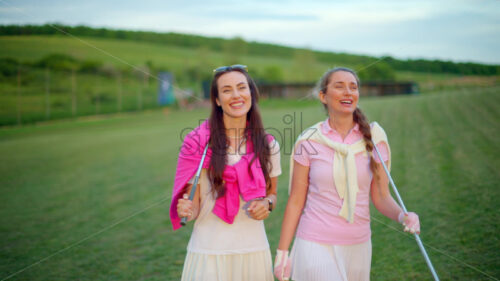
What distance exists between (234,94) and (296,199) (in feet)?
3.14

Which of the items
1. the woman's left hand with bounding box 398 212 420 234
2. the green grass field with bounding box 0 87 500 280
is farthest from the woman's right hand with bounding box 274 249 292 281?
the green grass field with bounding box 0 87 500 280

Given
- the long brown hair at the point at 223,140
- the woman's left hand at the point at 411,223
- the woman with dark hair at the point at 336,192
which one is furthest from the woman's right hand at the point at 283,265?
the woman's left hand at the point at 411,223

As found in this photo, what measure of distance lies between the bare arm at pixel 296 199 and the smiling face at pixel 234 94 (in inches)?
24.2

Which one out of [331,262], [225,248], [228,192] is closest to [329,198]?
[331,262]

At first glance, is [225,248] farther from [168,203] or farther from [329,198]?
[168,203]

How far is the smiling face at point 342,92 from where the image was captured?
2.88 metres

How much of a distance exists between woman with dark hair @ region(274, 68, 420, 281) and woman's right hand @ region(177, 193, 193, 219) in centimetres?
74

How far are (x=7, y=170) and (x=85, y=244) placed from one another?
8218 millimetres

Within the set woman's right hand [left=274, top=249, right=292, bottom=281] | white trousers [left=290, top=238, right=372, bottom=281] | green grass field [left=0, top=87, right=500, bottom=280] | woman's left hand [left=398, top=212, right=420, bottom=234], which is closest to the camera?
woman's left hand [left=398, top=212, right=420, bottom=234]

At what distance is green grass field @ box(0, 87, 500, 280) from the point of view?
491 cm

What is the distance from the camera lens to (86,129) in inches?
963

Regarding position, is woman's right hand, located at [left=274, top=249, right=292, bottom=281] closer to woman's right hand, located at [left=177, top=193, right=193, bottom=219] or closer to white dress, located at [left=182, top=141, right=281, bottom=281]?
white dress, located at [left=182, top=141, right=281, bottom=281]

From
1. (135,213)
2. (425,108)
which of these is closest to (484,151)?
(425,108)

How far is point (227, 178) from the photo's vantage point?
2.86m
